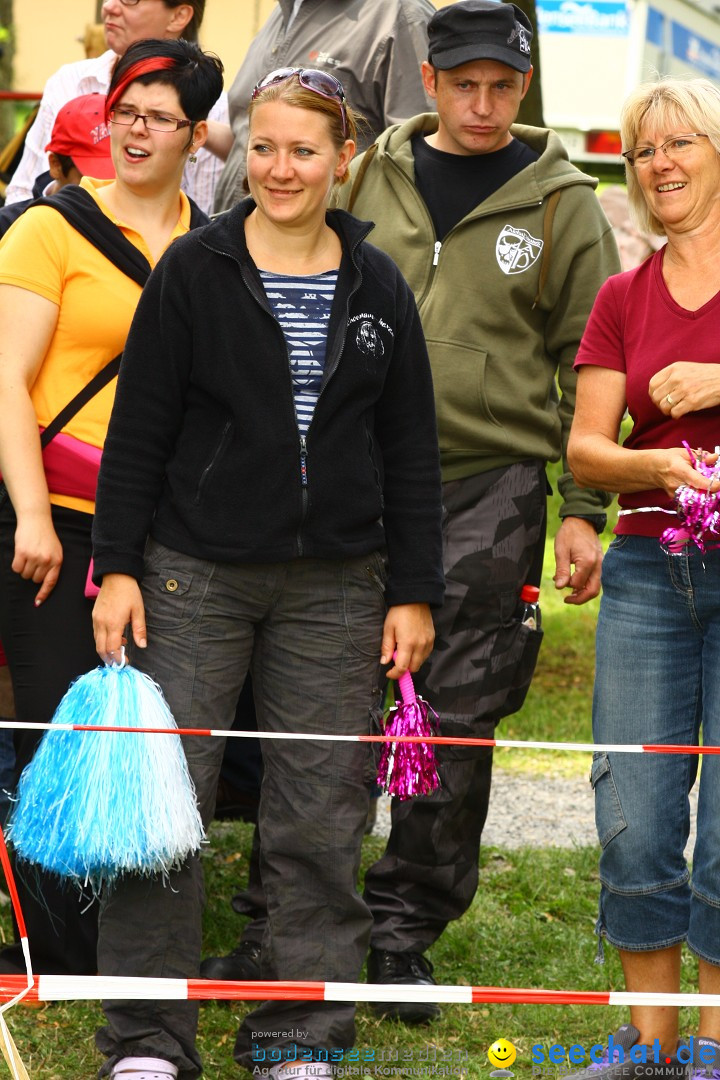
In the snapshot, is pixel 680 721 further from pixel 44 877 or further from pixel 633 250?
pixel 633 250

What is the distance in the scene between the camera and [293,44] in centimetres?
457

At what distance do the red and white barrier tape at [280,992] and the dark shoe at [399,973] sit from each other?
2.69 feet

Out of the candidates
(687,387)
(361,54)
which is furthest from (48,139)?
(687,387)

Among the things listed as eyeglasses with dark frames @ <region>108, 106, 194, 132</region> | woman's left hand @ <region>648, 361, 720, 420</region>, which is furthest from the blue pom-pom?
eyeglasses with dark frames @ <region>108, 106, 194, 132</region>

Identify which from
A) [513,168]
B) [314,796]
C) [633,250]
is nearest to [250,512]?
[314,796]

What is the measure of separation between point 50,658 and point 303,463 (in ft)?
2.82

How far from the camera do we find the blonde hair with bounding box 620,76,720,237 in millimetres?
3234

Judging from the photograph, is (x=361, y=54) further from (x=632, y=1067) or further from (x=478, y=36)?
(x=632, y=1067)

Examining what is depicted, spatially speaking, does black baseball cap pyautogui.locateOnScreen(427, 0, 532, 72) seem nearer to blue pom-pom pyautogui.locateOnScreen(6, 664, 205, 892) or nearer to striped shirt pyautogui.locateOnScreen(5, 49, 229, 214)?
striped shirt pyautogui.locateOnScreen(5, 49, 229, 214)

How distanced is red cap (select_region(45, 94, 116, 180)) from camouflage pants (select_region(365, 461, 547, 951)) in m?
1.33

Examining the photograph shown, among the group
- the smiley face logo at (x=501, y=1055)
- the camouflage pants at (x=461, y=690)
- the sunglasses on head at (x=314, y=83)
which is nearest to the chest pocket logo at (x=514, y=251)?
the camouflage pants at (x=461, y=690)

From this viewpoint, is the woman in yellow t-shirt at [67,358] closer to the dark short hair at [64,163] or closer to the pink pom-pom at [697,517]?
the dark short hair at [64,163]

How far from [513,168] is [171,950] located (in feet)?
7.13

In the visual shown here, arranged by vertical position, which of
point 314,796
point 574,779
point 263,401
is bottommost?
point 574,779
